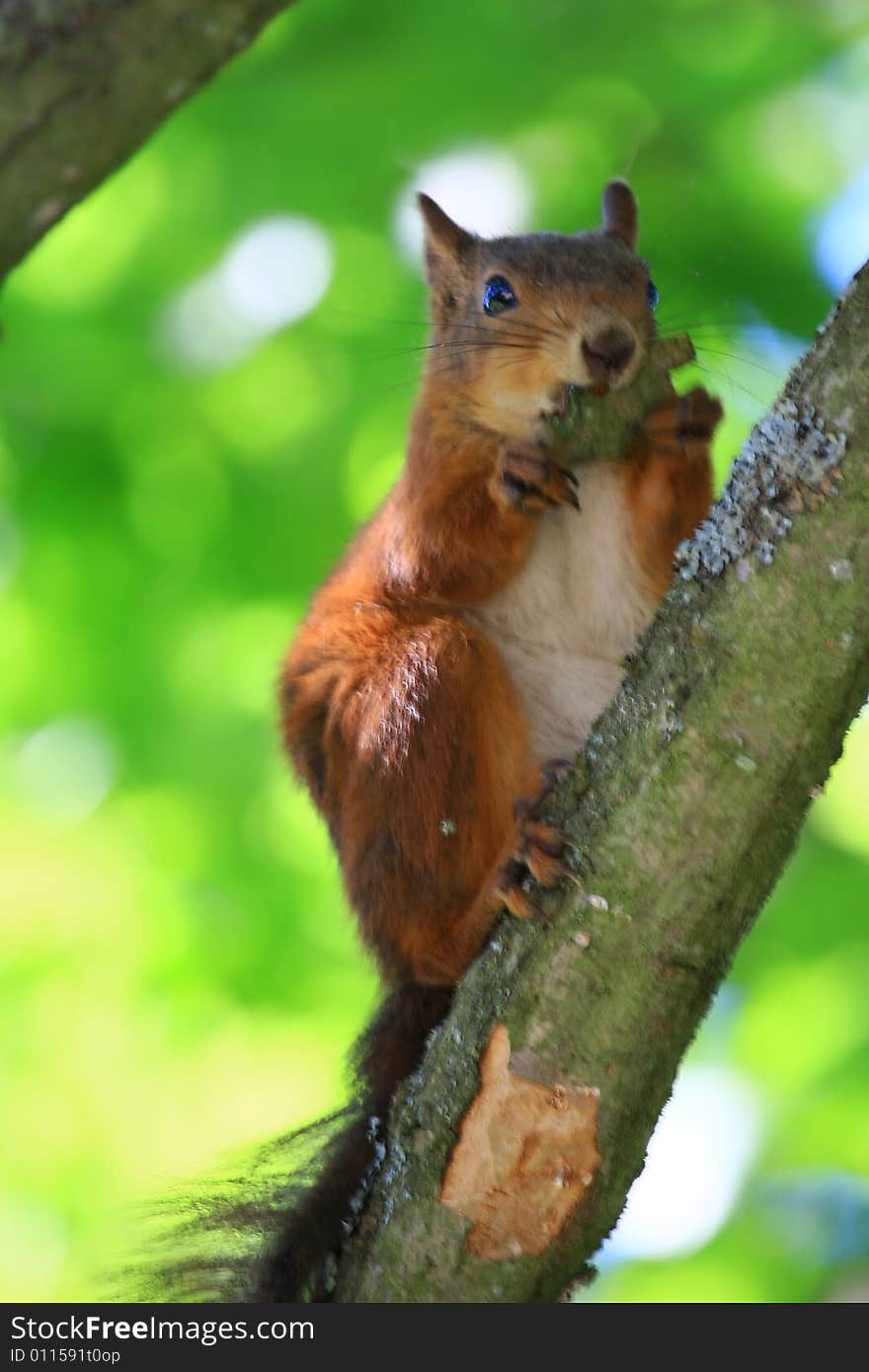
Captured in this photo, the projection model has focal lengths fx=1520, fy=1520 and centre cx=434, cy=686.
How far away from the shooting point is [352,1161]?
2.62m

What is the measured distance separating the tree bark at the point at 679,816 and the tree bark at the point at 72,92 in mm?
1251

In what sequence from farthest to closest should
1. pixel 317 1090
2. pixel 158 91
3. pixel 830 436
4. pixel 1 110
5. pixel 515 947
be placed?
pixel 317 1090 < pixel 158 91 < pixel 1 110 < pixel 515 947 < pixel 830 436

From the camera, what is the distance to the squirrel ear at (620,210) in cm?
339

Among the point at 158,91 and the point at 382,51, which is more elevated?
the point at 382,51

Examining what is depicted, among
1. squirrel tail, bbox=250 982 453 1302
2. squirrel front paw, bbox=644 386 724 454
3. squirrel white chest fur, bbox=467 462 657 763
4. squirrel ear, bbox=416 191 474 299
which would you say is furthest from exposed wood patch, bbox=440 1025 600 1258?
squirrel ear, bbox=416 191 474 299

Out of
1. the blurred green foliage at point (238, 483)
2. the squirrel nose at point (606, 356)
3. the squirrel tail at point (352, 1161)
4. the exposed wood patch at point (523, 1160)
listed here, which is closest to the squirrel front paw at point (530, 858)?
the exposed wood patch at point (523, 1160)

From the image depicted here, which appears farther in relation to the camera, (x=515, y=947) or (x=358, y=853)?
(x=358, y=853)

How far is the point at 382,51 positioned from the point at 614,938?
9.55 ft

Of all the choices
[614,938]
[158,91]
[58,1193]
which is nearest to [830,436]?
[614,938]

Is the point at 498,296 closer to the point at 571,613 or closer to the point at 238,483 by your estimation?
the point at 571,613

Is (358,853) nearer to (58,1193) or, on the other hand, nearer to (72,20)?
(72,20)

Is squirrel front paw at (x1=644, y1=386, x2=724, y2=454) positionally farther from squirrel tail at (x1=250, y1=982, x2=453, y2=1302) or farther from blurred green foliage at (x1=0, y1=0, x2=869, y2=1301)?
blurred green foliage at (x1=0, y1=0, x2=869, y2=1301)

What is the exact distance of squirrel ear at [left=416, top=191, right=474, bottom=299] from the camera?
340cm

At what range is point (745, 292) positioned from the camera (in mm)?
3943
